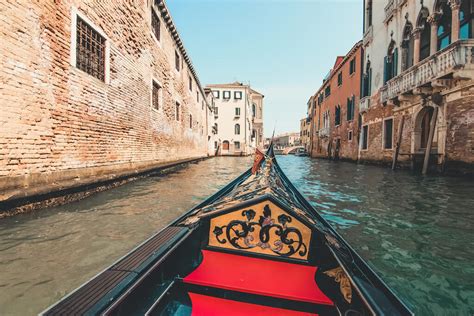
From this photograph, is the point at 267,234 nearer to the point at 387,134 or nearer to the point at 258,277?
the point at 258,277

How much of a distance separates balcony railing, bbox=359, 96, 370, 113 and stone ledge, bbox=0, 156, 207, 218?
12.6 metres

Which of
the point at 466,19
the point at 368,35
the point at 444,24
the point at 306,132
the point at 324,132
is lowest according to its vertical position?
the point at 324,132

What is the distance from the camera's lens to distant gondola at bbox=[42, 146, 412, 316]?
3.53 feet

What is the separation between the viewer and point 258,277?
1.36 metres

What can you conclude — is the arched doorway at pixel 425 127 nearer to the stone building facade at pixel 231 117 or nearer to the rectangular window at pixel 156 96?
the rectangular window at pixel 156 96

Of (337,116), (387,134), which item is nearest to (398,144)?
(387,134)

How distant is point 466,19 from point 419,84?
211 cm

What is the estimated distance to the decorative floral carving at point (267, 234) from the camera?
1363mm

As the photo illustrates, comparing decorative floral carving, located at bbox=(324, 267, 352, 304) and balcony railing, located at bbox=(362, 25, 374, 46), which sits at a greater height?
balcony railing, located at bbox=(362, 25, 374, 46)

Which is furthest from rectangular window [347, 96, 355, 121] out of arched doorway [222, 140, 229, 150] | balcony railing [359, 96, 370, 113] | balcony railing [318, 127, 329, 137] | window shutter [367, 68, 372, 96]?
arched doorway [222, 140, 229, 150]

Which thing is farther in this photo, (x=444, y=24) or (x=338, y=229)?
(x=444, y=24)

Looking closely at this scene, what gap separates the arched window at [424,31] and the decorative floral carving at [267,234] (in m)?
11.1

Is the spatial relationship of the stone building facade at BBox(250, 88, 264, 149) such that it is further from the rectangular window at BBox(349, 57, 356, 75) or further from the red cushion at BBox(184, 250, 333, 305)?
the red cushion at BBox(184, 250, 333, 305)

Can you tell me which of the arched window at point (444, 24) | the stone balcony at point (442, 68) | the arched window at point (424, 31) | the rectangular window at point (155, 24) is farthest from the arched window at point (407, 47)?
the rectangular window at point (155, 24)
